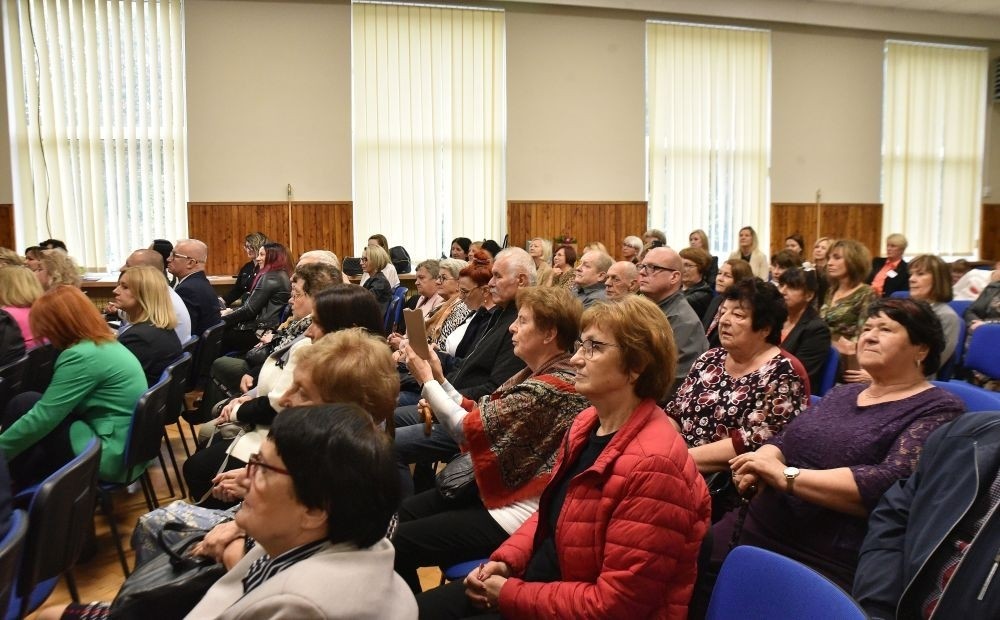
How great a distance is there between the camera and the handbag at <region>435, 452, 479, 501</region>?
266 centimetres

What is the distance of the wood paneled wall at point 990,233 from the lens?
14109mm

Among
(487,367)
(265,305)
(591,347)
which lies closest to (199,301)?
(265,305)

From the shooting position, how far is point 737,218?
42.1 ft

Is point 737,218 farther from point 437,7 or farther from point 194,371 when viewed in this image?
point 194,371

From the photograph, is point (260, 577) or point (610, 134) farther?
point (610, 134)

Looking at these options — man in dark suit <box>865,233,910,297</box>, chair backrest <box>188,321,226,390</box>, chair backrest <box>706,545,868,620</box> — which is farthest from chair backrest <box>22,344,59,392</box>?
man in dark suit <box>865,233,910,297</box>

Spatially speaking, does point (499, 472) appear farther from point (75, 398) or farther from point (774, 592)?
point (75, 398)

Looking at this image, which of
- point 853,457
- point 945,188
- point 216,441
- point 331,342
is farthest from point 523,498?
point 945,188

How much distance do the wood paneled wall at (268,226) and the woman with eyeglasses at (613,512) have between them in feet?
30.7

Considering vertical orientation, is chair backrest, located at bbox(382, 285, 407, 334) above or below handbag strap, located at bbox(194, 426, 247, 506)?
above

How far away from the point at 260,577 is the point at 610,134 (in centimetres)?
1138

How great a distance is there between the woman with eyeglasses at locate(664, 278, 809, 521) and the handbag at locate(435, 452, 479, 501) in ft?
2.52

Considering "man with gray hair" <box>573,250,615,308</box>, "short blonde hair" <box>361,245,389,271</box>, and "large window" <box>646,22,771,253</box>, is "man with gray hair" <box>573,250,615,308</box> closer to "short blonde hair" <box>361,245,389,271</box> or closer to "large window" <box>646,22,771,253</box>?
"short blonde hair" <box>361,245,389,271</box>

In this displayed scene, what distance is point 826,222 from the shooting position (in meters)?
13.3
